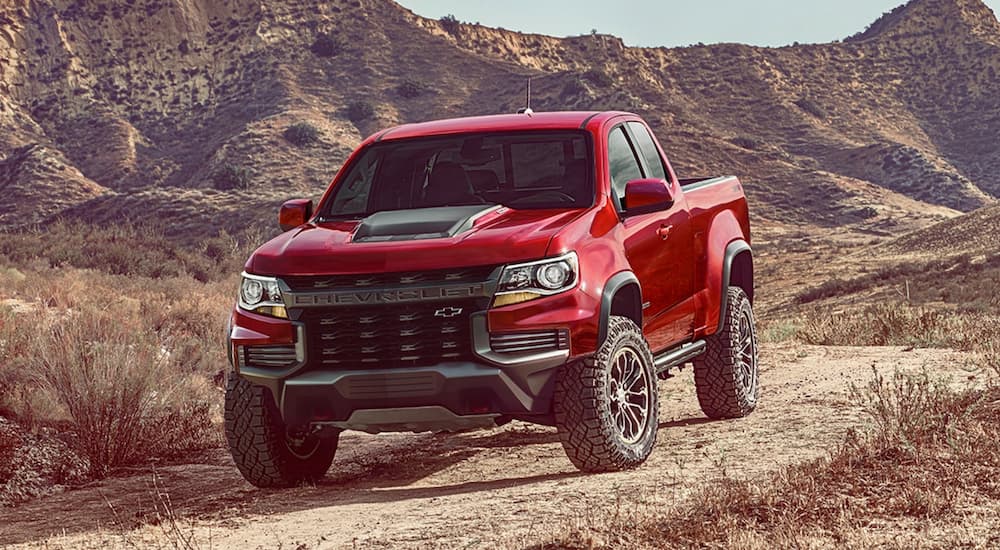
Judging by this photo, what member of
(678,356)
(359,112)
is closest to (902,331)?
(678,356)

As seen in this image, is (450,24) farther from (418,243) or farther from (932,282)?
(418,243)

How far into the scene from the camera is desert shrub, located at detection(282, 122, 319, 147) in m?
60.9

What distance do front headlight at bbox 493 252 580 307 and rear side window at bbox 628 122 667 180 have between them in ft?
7.75

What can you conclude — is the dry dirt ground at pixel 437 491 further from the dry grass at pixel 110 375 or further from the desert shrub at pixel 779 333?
the desert shrub at pixel 779 333

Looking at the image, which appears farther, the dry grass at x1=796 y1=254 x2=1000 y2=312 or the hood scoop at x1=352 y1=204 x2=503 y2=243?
the dry grass at x1=796 y1=254 x2=1000 y2=312

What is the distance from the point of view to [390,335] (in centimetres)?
681

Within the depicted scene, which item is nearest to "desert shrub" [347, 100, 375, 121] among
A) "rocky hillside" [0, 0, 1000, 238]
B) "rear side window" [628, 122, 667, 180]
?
"rocky hillside" [0, 0, 1000, 238]

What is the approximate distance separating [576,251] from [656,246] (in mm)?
1416

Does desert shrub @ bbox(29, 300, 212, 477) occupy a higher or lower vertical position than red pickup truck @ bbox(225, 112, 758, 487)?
lower

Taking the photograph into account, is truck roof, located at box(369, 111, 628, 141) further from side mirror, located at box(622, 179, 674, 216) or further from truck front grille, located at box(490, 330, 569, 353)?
truck front grille, located at box(490, 330, 569, 353)

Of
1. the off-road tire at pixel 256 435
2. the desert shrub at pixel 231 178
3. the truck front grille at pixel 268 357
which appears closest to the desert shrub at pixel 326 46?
the desert shrub at pixel 231 178

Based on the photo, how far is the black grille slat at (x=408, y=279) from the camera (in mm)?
6723

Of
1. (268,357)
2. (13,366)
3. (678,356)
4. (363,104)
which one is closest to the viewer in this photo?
(268,357)

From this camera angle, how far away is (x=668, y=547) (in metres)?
5.25
